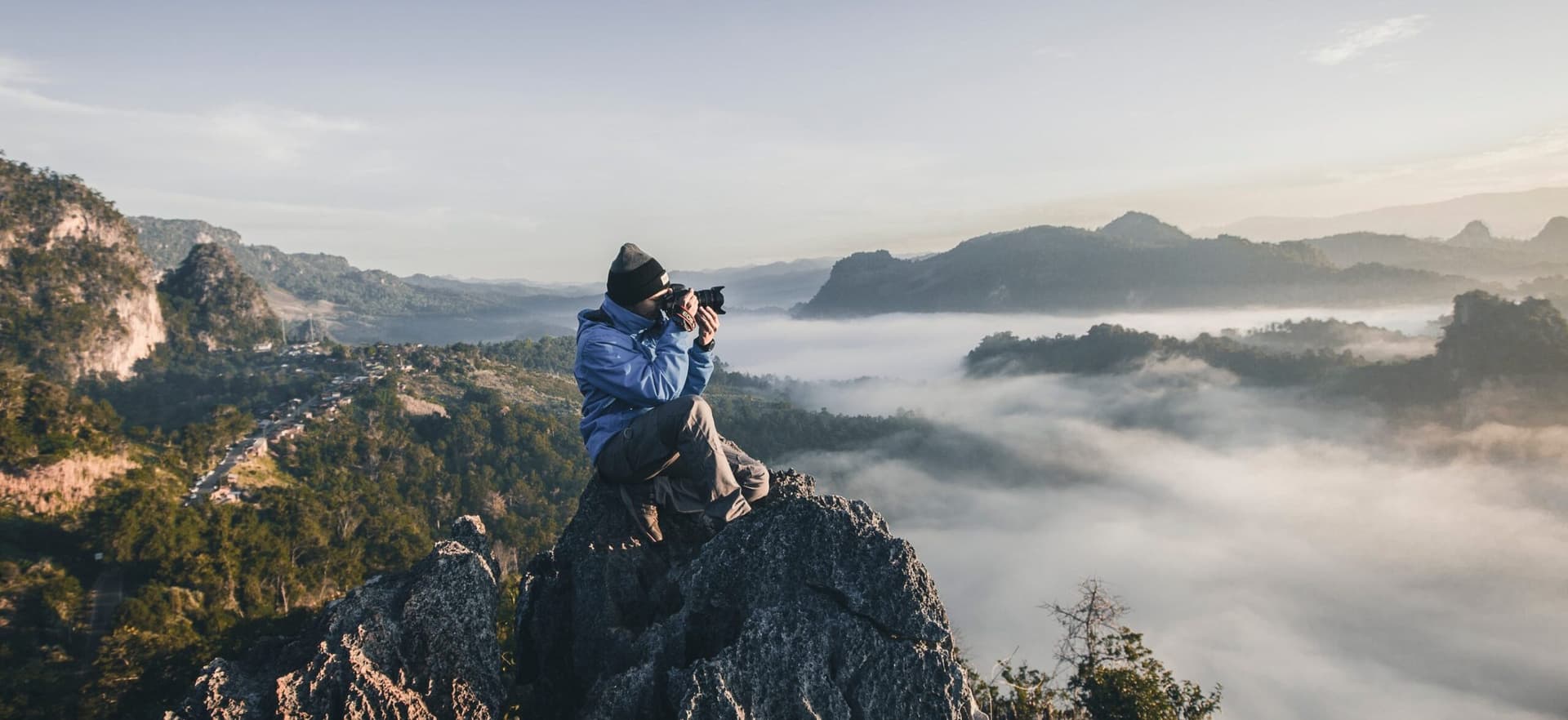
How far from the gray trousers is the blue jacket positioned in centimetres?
22

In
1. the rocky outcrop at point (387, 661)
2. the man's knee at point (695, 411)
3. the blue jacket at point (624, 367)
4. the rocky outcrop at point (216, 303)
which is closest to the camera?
the rocky outcrop at point (387, 661)

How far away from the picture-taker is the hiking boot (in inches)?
285

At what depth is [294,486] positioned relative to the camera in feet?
200

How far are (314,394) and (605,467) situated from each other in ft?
374

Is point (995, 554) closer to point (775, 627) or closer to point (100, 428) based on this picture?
point (100, 428)

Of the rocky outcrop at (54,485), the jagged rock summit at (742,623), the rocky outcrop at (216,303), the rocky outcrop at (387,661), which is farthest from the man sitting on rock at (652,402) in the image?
the rocky outcrop at (216,303)

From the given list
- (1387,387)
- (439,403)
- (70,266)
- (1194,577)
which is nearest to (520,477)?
(439,403)

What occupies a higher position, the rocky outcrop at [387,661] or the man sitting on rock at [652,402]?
the man sitting on rock at [652,402]

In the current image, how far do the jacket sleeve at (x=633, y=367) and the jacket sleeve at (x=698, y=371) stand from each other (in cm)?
29

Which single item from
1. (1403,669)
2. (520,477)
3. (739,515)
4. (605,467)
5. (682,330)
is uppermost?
(682,330)

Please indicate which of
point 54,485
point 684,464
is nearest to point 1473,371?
point 684,464

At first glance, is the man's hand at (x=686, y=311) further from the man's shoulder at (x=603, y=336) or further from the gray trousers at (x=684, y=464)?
the gray trousers at (x=684, y=464)

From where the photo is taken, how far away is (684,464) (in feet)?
22.0

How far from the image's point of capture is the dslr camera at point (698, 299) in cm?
701
